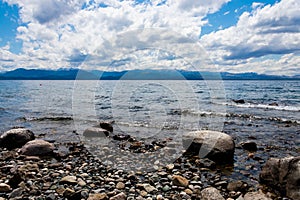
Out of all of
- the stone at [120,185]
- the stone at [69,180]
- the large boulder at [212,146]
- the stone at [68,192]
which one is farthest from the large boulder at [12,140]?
the large boulder at [212,146]

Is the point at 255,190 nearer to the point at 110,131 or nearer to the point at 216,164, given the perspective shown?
the point at 216,164

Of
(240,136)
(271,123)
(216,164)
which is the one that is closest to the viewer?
(216,164)

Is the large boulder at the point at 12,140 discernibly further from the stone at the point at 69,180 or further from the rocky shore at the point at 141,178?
the stone at the point at 69,180

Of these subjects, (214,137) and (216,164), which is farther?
(214,137)

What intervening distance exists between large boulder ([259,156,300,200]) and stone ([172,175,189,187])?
198 centimetres

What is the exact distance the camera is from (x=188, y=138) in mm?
9461

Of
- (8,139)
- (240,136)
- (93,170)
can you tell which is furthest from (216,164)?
(8,139)

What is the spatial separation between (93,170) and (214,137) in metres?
4.32

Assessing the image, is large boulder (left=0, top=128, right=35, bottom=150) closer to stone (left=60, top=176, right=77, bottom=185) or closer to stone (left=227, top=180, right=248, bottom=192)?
stone (left=60, top=176, right=77, bottom=185)

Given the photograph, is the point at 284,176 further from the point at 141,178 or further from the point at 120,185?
the point at 120,185

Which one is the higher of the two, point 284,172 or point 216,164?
point 284,172

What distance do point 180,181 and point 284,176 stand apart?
245 cm

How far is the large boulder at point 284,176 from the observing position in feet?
17.9

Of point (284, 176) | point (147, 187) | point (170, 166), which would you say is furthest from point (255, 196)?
point (170, 166)
